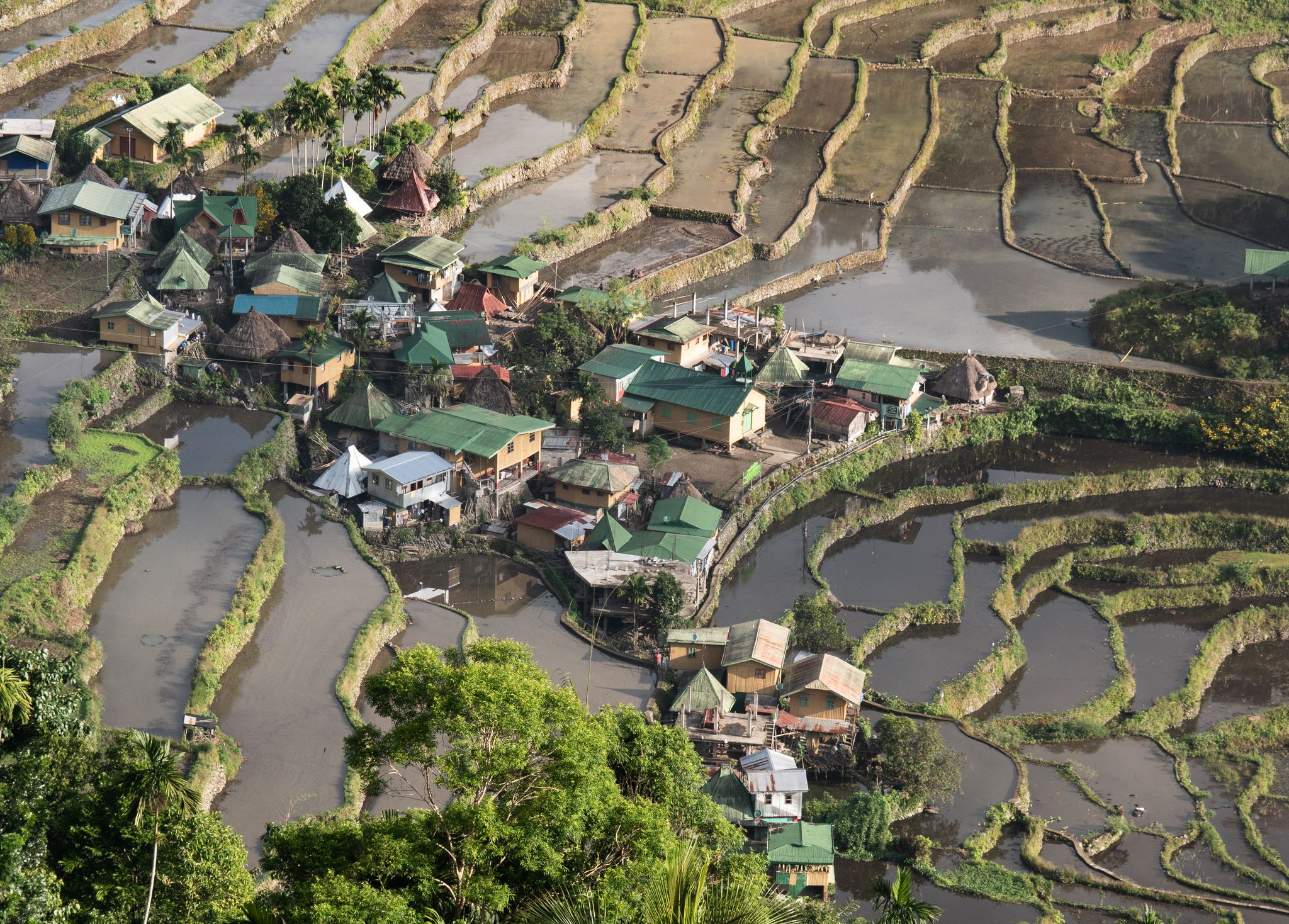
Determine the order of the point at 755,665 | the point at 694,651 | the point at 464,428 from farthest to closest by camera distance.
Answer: the point at 464,428, the point at 694,651, the point at 755,665

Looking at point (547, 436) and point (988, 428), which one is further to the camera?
point (988, 428)

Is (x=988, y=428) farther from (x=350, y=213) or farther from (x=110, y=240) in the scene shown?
(x=110, y=240)

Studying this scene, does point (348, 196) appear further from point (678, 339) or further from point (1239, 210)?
point (1239, 210)

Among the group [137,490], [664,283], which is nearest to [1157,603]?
[664,283]

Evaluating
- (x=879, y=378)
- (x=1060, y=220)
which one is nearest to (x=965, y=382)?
(x=879, y=378)

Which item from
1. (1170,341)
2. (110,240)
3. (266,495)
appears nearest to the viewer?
(266,495)

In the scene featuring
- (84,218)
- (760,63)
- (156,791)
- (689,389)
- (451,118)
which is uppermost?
(156,791)

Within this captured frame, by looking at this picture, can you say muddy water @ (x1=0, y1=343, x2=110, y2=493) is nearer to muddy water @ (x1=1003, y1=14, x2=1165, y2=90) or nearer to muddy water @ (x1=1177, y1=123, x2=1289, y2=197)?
muddy water @ (x1=1177, y1=123, x2=1289, y2=197)

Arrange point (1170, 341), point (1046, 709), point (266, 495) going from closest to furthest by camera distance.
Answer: point (1046, 709)
point (266, 495)
point (1170, 341)
